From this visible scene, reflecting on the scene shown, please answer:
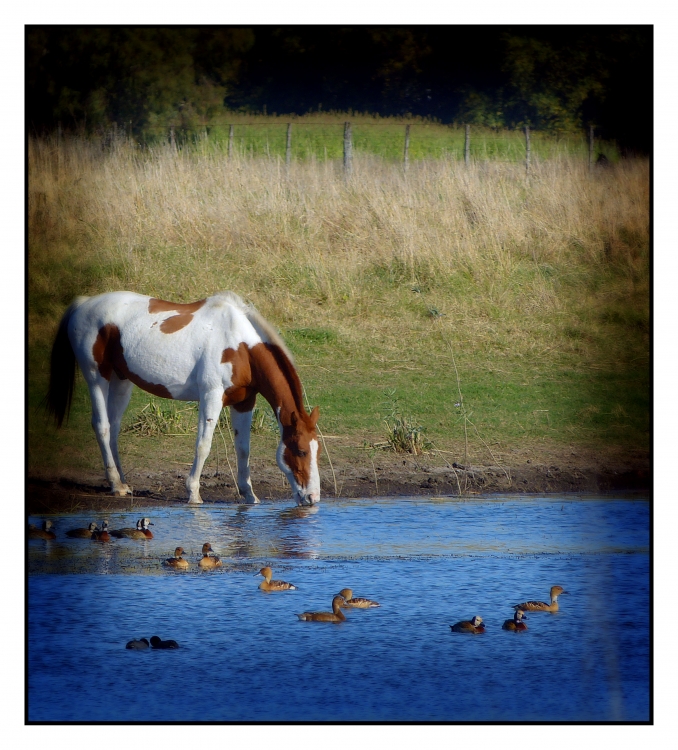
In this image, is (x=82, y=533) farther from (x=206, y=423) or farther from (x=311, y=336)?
(x=311, y=336)

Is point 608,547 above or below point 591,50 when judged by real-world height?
below

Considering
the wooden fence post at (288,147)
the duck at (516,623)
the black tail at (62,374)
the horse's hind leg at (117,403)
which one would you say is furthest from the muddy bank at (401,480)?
the wooden fence post at (288,147)

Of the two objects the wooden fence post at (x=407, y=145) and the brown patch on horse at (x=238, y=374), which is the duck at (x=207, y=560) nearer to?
the brown patch on horse at (x=238, y=374)

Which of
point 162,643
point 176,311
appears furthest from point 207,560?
point 176,311

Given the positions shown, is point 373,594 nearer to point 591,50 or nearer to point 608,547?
point 608,547

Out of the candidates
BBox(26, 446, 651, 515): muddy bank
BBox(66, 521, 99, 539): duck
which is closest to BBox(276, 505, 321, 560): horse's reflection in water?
BBox(26, 446, 651, 515): muddy bank

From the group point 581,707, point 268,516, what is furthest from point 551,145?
point 581,707
